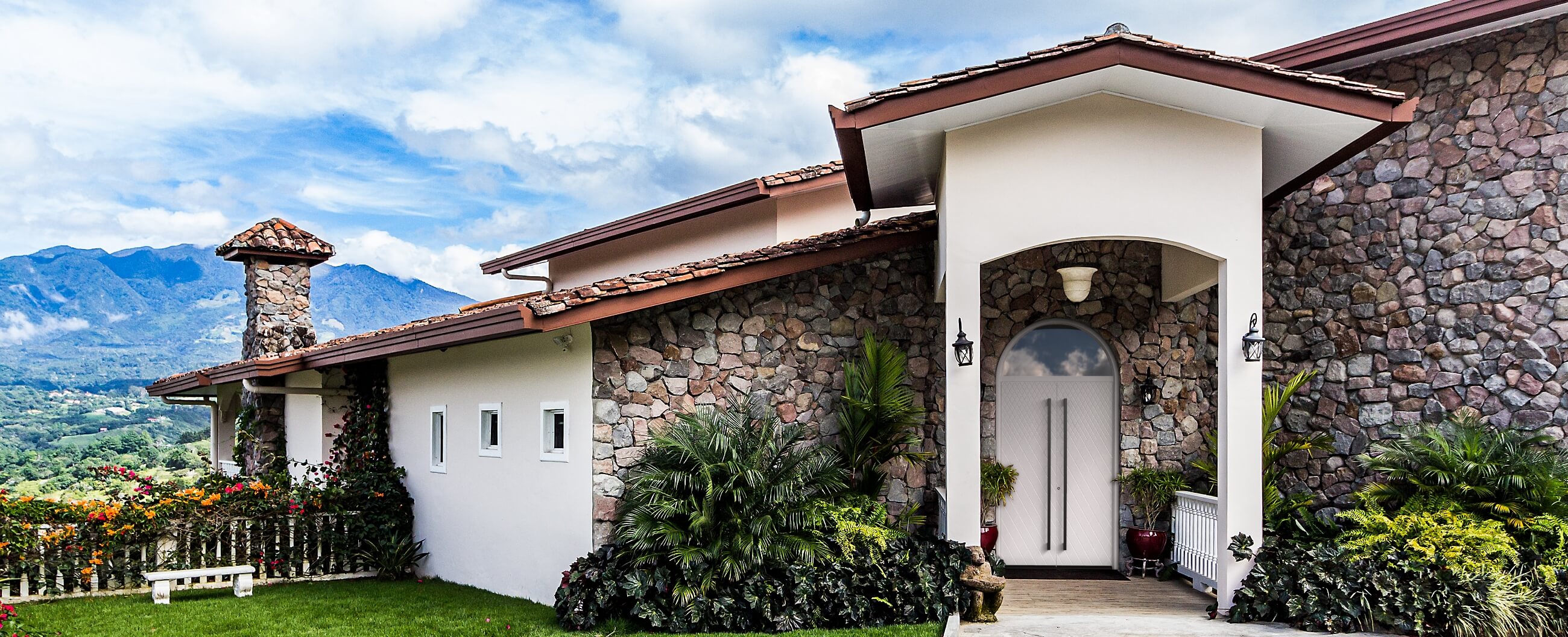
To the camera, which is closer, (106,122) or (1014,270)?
(1014,270)

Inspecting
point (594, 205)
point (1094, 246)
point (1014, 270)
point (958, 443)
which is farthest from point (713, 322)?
point (594, 205)

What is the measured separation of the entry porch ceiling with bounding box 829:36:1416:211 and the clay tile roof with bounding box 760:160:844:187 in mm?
3467

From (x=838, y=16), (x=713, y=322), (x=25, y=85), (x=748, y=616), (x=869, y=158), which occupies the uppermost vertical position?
(x=25, y=85)

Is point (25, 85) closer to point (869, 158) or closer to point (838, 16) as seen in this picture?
point (838, 16)

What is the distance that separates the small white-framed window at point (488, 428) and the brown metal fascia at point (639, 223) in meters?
3.87

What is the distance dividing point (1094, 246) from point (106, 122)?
111ft

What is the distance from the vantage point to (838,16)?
17.3 meters

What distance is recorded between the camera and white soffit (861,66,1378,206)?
8094mm

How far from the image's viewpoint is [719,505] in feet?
28.3

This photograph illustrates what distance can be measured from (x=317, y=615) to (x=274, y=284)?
8.57m

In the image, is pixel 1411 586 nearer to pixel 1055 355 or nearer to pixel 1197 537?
pixel 1197 537

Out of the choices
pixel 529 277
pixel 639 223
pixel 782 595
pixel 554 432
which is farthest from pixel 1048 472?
pixel 529 277

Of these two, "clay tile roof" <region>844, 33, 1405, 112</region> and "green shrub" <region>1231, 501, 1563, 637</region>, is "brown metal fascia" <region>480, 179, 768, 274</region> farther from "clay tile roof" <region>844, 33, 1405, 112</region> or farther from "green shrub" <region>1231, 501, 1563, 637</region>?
"green shrub" <region>1231, 501, 1563, 637</region>

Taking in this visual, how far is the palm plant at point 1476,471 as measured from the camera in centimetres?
848
